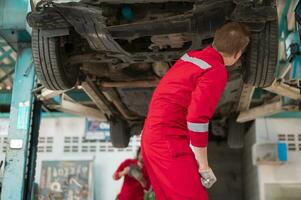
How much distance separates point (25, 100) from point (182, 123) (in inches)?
113

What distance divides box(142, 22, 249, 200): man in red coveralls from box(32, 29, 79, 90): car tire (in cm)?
134

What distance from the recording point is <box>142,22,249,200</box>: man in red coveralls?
2.20 metres

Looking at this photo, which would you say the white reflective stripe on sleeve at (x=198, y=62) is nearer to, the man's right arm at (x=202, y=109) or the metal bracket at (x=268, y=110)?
the man's right arm at (x=202, y=109)

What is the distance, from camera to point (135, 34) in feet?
10.7

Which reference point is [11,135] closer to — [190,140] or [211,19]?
[211,19]

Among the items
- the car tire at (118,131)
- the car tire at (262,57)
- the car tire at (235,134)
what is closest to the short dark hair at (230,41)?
the car tire at (262,57)

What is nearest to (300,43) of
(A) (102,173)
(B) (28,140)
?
(B) (28,140)

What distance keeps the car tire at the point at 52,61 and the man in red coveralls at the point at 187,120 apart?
52.8 inches

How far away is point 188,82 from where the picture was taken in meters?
2.34

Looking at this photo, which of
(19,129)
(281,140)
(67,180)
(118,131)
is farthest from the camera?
(67,180)

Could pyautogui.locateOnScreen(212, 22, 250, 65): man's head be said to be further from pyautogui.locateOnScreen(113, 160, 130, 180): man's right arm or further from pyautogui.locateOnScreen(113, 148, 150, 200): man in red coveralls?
pyautogui.locateOnScreen(113, 160, 130, 180): man's right arm

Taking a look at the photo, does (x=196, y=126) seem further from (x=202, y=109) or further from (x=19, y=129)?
(x=19, y=129)

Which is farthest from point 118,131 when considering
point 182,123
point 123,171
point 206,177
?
point 206,177

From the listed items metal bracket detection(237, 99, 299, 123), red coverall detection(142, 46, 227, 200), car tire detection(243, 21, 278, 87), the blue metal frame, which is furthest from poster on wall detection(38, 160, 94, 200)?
red coverall detection(142, 46, 227, 200)
